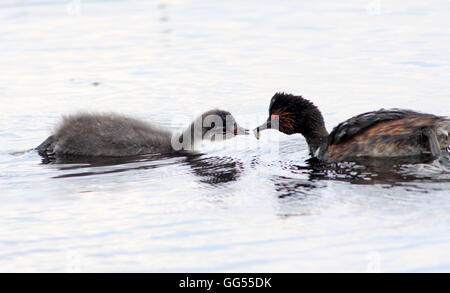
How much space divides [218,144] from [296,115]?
1.25m

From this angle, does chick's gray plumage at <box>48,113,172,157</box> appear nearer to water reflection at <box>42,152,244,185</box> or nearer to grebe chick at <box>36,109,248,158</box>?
grebe chick at <box>36,109,248,158</box>

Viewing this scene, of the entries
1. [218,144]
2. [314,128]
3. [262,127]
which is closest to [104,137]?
[218,144]

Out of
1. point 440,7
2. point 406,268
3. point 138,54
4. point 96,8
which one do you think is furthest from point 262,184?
point 96,8

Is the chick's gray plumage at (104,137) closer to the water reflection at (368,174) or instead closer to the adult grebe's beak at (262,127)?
the adult grebe's beak at (262,127)

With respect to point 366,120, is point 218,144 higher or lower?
lower

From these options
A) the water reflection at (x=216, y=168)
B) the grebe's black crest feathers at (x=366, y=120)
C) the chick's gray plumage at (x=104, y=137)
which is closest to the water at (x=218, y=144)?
the water reflection at (x=216, y=168)

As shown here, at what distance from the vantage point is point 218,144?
10477 mm

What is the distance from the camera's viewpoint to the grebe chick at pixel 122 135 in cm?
997

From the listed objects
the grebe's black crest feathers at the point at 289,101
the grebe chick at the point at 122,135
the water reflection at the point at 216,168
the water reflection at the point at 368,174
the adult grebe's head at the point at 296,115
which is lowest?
the water reflection at the point at 216,168

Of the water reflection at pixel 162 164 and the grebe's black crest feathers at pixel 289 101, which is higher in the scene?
the grebe's black crest feathers at pixel 289 101

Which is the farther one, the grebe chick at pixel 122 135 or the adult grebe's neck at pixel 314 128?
the grebe chick at pixel 122 135

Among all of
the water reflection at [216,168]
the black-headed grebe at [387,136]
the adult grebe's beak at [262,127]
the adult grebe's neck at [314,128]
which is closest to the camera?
the black-headed grebe at [387,136]

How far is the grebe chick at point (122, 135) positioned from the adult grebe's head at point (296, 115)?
0.69 m

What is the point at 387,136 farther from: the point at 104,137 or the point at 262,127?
the point at 104,137
